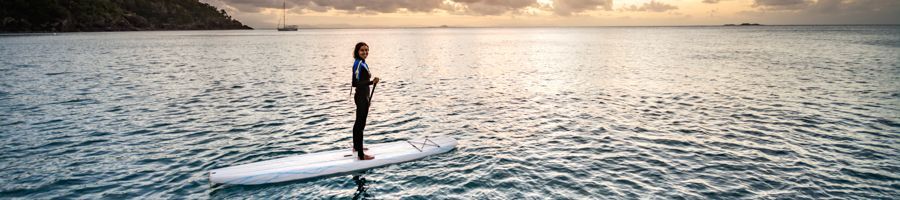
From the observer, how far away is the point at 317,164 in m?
13.1

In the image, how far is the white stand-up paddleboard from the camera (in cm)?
1211

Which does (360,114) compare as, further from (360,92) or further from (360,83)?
(360,83)

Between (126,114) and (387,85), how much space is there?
18.5 m

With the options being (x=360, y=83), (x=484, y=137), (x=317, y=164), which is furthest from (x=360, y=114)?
(x=484, y=137)

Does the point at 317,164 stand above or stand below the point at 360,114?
below

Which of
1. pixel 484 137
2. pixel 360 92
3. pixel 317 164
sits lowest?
pixel 484 137

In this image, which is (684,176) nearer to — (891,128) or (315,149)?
(315,149)

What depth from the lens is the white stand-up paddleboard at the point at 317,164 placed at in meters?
12.1

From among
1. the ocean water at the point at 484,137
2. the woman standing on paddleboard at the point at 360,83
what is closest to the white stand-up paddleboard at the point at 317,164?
the ocean water at the point at 484,137

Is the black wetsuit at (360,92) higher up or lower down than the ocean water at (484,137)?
higher up

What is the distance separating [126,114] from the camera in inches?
880

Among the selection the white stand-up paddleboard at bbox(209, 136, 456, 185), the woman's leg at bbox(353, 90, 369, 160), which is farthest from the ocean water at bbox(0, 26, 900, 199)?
the woman's leg at bbox(353, 90, 369, 160)

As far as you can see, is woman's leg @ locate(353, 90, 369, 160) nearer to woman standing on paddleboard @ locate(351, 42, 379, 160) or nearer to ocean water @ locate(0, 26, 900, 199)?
woman standing on paddleboard @ locate(351, 42, 379, 160)

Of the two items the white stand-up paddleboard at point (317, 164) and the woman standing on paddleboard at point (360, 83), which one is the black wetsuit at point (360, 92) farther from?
the white stand-up paddleboard at point (317, 164)
